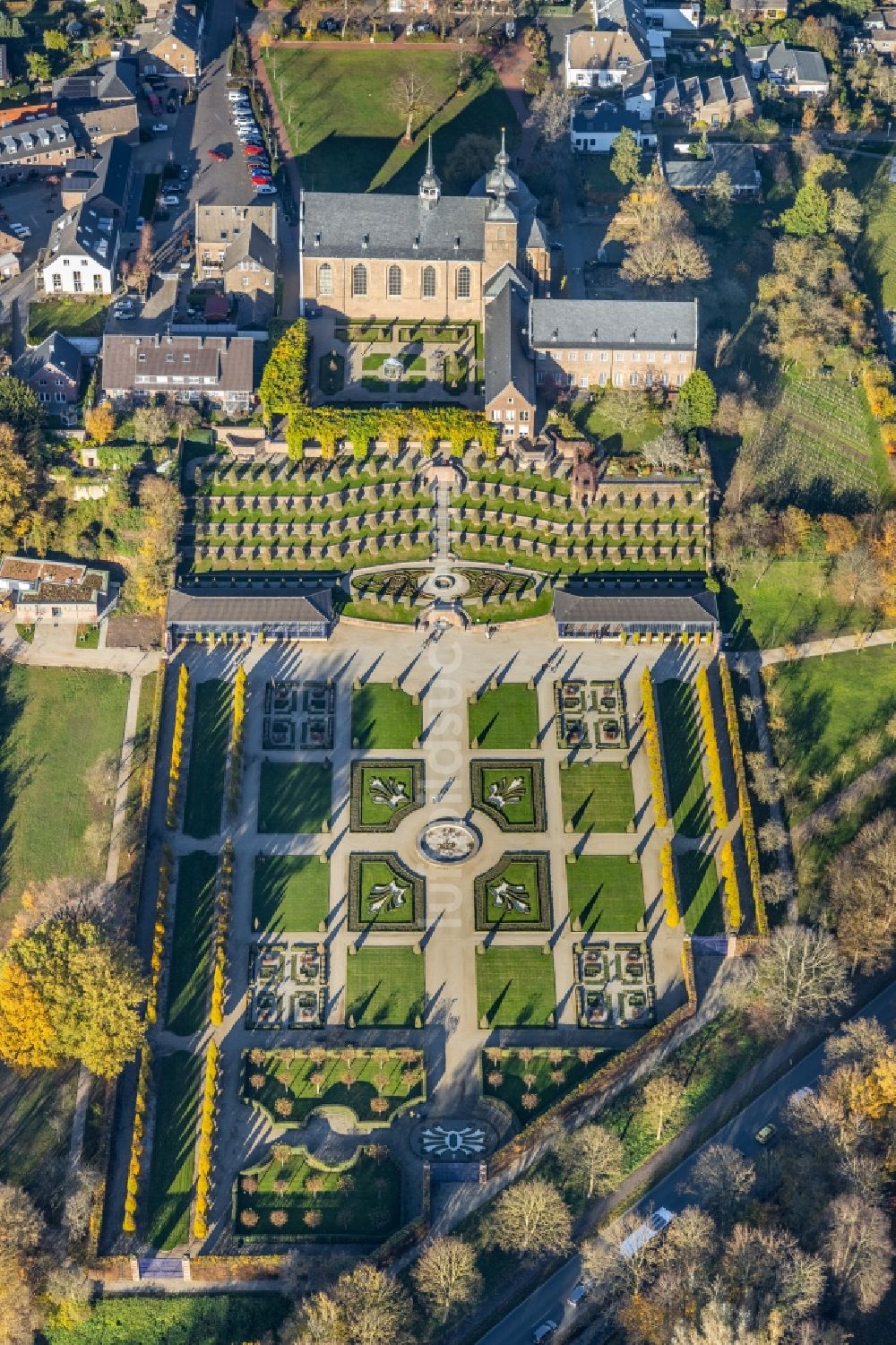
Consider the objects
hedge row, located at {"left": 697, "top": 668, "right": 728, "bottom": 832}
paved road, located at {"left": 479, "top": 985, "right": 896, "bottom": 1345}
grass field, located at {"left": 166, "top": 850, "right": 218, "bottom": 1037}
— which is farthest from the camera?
hedge row, located at {"left": 697, "top": 668, "right": 728, "bottom": 832}

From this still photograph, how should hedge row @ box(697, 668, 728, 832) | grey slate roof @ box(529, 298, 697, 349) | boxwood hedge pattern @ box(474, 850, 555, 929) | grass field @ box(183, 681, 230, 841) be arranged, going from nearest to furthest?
1. boxwood hedge pattern @ box(474, 850, 555, 929)
2. grass field @ box(183, 681, 230, 841)
3. hedge row @ box(697, 668, 728, 832)
4. grey slate roof @ box(529, 298, 697, 349)

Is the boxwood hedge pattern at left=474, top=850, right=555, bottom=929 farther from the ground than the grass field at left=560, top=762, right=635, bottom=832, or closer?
closer

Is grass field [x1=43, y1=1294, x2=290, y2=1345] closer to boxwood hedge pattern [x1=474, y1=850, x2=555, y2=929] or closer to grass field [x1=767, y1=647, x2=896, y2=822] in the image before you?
boxwood hedge pattern [x1=474, y1=850, x2=555, y2=929]

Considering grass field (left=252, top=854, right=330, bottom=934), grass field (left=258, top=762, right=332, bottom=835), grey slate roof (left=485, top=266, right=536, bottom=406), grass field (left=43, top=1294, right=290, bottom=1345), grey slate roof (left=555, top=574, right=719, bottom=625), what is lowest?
grass field (left=43, top=1294, right=290, bottom=1345)

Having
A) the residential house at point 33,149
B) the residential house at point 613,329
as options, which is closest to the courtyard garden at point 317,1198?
the residential house at point 613,329

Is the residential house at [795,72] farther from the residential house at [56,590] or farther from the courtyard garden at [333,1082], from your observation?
the courtyard garden at [333,1082]

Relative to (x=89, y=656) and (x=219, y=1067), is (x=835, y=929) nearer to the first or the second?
(x=219, y=1067)

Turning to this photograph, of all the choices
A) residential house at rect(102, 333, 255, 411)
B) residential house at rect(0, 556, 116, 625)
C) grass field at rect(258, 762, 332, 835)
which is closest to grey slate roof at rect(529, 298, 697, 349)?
residential house at rect(102, 333, 255, 411)
